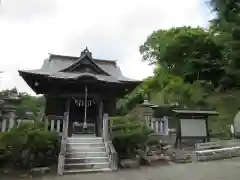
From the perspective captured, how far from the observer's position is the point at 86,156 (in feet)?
35.1

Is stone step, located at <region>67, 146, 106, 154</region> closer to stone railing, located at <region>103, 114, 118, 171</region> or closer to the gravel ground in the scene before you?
stone railing, located at <region>103, 114, 118, 171</region>

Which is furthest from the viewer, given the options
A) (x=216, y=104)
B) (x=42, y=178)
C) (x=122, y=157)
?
(x=216, y=104)

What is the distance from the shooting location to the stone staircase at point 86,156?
9913mm

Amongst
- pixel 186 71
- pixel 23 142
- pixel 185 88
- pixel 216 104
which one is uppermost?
pixel 186 71

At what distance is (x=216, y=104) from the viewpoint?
20.0m

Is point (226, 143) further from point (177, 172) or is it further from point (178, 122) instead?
point (177, 172)

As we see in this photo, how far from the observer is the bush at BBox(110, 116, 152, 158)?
10695 millimetres

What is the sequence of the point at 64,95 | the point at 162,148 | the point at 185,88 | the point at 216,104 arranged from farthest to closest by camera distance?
1. the point at 185,88
2. the point at 216,104
3. the point at 64,95
4. the point at 162,148

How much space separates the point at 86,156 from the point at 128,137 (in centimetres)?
192

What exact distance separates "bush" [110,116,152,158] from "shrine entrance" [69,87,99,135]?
19.7 ft

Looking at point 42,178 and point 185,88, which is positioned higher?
point 185,88

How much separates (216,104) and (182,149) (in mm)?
7846

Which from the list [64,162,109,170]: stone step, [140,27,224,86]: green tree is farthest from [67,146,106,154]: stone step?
Result: [140,27,224,86]: green tree

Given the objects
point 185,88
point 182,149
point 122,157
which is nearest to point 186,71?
point 185,88
